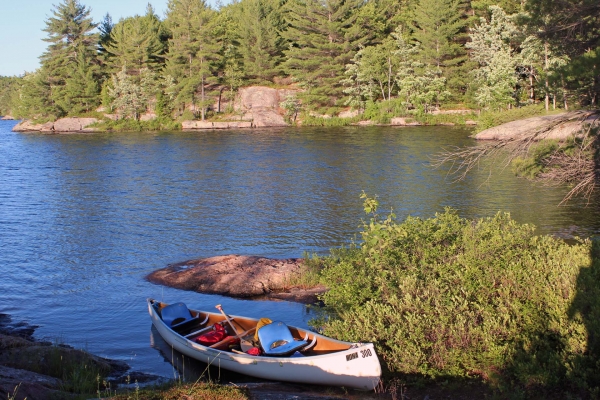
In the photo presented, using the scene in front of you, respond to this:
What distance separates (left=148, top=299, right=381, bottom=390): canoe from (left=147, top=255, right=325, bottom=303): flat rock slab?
264 centimetres

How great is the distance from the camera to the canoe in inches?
330

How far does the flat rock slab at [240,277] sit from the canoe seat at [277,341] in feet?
11.2

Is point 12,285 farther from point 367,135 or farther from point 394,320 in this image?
point 367,135

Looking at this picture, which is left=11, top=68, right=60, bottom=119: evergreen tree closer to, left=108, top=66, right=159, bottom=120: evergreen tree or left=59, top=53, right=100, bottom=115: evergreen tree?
left=59, top=53, right=100, bottom=115: evergreen tree

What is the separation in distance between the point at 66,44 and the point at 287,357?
71.2 meters

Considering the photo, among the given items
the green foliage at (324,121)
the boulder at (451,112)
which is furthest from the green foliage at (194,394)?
the green foliage at (324,121)

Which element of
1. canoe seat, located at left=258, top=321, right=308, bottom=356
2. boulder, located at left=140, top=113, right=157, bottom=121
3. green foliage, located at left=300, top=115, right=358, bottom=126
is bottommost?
canoe seat, located at left=258, top=321, right=308, bottom=356

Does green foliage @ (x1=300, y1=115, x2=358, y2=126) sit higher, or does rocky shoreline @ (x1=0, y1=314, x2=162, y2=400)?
green foliage @ (x1=300, y1=115, x2=358, y2=126)

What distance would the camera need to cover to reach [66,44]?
71.4 meters

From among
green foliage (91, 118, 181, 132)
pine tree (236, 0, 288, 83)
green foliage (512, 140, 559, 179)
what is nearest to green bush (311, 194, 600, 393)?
green foliage (512, 140, 559, 179)

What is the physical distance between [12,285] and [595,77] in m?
15.7

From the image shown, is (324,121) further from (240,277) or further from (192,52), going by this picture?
(240,277)

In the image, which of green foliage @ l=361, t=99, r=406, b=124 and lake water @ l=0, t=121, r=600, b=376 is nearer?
lake water @ l=0, t=121, r=600, b=376

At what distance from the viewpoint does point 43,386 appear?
7.45m
